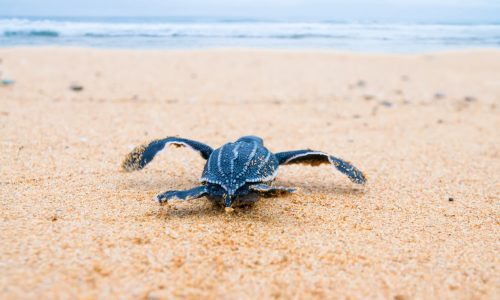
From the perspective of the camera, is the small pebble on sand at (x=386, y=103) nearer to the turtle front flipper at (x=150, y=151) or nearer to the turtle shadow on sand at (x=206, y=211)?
the turtle front flipper at (x=150, y=151)

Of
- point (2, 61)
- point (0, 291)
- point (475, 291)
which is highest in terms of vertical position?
point (2, 61)

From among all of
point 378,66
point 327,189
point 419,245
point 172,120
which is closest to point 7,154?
point 172,120

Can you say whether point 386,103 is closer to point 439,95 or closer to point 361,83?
point 439,95

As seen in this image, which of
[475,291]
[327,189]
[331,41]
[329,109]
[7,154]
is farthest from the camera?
[331,41]

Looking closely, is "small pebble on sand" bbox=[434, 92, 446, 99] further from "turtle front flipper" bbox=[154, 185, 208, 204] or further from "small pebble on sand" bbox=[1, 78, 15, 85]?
"small pebble on sand" bbox=[1, 78, 15, 85]

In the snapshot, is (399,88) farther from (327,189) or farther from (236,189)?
(236,189)

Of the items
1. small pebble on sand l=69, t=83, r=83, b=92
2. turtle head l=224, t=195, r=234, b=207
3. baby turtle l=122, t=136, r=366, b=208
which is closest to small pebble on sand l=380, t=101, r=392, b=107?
baby turtle l=122, t=136, r=366, b=208
